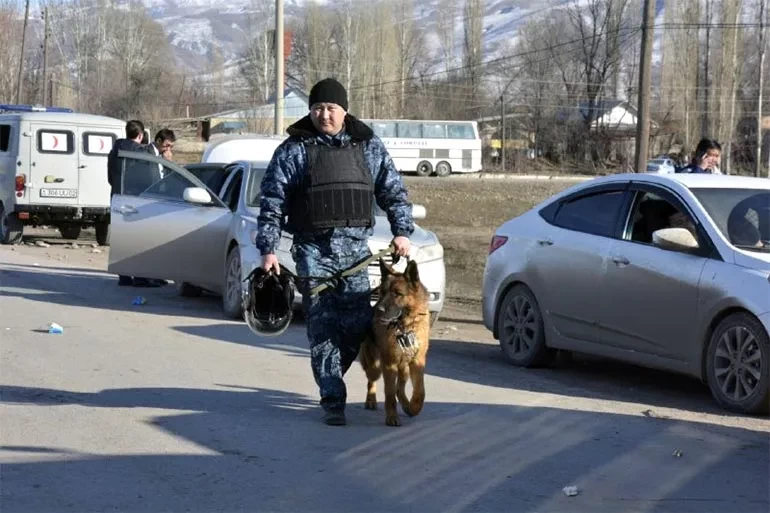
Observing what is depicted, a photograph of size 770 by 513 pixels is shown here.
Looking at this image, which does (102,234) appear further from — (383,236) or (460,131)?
(460,131)

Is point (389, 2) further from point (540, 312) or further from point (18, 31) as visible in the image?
point (540, 312)

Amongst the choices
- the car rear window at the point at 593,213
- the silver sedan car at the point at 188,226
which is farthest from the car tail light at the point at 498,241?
the silver sedan car at the point at 188,226

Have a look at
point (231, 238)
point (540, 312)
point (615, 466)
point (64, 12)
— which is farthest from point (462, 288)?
point (64, 12)

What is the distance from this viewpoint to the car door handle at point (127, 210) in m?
14.5

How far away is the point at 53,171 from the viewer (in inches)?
901

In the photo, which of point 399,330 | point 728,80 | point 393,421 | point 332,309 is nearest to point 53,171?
point 332,309

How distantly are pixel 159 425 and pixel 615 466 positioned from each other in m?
2.76

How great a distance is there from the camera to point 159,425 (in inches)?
293

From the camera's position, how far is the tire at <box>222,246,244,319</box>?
13.1 m

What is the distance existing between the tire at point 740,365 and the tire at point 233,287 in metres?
6.01

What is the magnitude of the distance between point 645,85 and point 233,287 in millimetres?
10212

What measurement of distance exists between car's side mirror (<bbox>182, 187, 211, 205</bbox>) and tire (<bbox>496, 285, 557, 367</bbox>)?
434 centimetres

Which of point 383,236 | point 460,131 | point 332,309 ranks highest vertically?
point 460,131

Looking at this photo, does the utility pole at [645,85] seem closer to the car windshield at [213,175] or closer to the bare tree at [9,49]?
the car windshield at [213,175]
